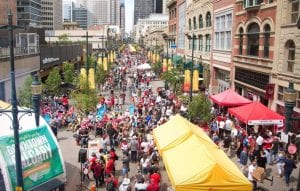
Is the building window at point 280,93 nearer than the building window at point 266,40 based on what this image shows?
Yes

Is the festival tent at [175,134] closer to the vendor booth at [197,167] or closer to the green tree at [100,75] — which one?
the vendor booth at [197,167]

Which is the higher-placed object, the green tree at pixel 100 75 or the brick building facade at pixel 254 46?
the brick building facade at pixel 254 46

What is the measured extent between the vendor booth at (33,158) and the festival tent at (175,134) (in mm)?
4343

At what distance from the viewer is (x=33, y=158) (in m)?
14.1

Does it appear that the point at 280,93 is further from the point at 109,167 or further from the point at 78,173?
the point at 78,173

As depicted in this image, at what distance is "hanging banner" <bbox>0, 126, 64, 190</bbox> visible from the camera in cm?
1341

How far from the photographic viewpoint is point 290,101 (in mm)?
11500

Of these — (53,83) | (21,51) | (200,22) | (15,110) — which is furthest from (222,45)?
(15,110)

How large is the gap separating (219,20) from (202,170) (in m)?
33.0

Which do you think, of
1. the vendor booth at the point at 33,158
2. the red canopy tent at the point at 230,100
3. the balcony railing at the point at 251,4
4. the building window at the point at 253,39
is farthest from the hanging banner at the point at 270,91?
the vendor booth at the point at 33,158

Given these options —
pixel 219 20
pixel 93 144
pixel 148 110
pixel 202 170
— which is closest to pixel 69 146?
pixel 93 144

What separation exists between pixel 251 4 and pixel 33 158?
950 inches

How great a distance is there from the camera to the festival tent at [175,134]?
53.6 ft

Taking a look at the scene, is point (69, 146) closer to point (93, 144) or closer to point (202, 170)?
point (93, 144)
